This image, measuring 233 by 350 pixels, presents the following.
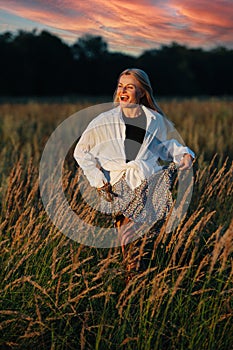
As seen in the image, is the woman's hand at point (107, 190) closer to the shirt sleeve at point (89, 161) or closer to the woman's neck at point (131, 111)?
the shirt sleeve at point (89, 161)

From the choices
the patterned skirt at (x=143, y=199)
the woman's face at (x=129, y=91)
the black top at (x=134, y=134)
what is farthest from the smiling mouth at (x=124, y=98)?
the patterned skirt at (x=143, y=199)

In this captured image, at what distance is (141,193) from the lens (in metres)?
2.66

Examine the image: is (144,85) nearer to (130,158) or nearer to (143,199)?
(130,158)

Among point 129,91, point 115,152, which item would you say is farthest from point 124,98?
point 115,152

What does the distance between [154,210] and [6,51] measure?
5030 cm

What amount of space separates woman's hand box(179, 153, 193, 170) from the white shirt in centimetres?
3

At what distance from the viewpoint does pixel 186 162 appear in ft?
9.01

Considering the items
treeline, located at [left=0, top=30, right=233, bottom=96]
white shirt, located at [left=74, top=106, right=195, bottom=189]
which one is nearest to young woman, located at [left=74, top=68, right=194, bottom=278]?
white shirt, located at [left=74, top=106, right=195, bottom=189]

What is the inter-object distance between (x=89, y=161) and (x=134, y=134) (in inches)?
14.0

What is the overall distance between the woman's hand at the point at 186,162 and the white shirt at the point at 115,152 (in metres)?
0.03

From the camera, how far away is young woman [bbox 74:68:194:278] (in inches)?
104

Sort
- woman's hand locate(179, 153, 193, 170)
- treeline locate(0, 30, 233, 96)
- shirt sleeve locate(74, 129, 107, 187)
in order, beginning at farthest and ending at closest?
treeline locate(0, 30, 233, 96), woman's hand locate(179, 153, 193, 170), shirt sleeve locate(74, 129, 107, 187)

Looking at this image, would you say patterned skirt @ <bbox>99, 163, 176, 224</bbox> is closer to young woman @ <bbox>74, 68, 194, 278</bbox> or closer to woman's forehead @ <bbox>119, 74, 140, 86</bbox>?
young woman @ <bbox>74, 68, 194, 278</bbox>

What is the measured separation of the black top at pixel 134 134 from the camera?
109 inches
